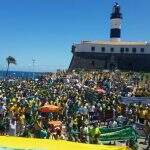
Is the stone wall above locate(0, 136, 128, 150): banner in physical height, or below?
above

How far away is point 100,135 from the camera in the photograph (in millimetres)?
21078

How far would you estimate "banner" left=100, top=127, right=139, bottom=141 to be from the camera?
2130cm

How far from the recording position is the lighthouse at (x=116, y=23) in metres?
93.2

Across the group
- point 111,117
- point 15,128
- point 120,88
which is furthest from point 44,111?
point 120,88

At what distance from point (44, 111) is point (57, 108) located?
0.78 meters

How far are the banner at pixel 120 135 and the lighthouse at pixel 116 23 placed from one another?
71.8 meters

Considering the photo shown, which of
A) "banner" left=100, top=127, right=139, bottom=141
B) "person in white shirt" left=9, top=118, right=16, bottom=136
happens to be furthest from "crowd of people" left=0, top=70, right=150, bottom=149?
"banner" left=100, top=127, right=139, bottom=141

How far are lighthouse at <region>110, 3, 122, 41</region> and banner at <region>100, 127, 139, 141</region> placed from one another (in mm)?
71772

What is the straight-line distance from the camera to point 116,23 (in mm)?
94875

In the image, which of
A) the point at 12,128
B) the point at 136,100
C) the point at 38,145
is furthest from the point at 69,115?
the point at 38,145

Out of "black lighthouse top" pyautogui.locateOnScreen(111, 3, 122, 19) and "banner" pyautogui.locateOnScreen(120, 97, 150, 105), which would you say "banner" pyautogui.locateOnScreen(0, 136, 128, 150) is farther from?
"black lighthouse top" pyautogui.locateOnScreen(111, 3, 122, 19)

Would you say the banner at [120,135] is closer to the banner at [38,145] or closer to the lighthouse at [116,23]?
the banner at [38,145]

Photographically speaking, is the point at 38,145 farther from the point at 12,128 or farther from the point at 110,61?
the point at 110,61

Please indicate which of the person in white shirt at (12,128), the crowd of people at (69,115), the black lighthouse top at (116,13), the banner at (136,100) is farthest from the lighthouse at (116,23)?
the person in white shirt at (12,128)
